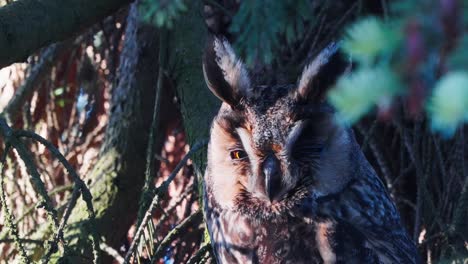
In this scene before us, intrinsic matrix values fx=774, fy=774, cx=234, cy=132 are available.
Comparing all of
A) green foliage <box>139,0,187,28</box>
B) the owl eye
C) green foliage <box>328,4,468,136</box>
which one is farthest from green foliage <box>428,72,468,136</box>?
the owl eye

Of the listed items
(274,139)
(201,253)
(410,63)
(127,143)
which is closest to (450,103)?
(410,63)

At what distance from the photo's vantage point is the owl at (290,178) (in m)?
1.78

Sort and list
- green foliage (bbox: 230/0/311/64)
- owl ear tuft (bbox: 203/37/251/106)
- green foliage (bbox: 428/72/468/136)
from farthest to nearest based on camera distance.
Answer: owl ear tuft (bbox: 203/37/251/106), green foliage (bbox: 230/0/311/64), green foliage (bbox: 428/72/468/136)

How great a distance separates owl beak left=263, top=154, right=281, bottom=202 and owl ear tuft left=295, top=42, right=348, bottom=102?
17 centimetres

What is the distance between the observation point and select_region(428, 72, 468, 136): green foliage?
59 centimetres

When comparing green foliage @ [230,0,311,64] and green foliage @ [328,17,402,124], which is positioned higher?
green foliage @ [230,0,311,64]

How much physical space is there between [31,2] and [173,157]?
148cm

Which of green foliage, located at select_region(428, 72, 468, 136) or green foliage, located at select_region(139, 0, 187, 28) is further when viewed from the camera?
green foliage, located at select_region(139, 0, 187, 28)

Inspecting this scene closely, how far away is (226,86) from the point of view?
1882 mm

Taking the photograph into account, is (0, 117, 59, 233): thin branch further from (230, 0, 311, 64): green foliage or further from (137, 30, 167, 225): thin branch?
(230, 0, 311, 64): green foliage

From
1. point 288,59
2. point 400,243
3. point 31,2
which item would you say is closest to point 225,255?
point 400,243

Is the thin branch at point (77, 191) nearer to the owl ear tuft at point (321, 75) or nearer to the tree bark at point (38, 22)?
the tree bark at point (38, 22)

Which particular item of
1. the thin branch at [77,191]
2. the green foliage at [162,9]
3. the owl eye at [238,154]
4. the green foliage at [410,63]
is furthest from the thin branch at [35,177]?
the green foliage at [410,63]

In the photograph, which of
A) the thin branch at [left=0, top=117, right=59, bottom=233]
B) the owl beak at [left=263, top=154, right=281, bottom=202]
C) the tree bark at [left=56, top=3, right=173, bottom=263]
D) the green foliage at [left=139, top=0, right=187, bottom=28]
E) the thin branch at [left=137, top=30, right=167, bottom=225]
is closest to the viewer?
the green foliage at [left=139, top=0, right=187, bottom=28]
